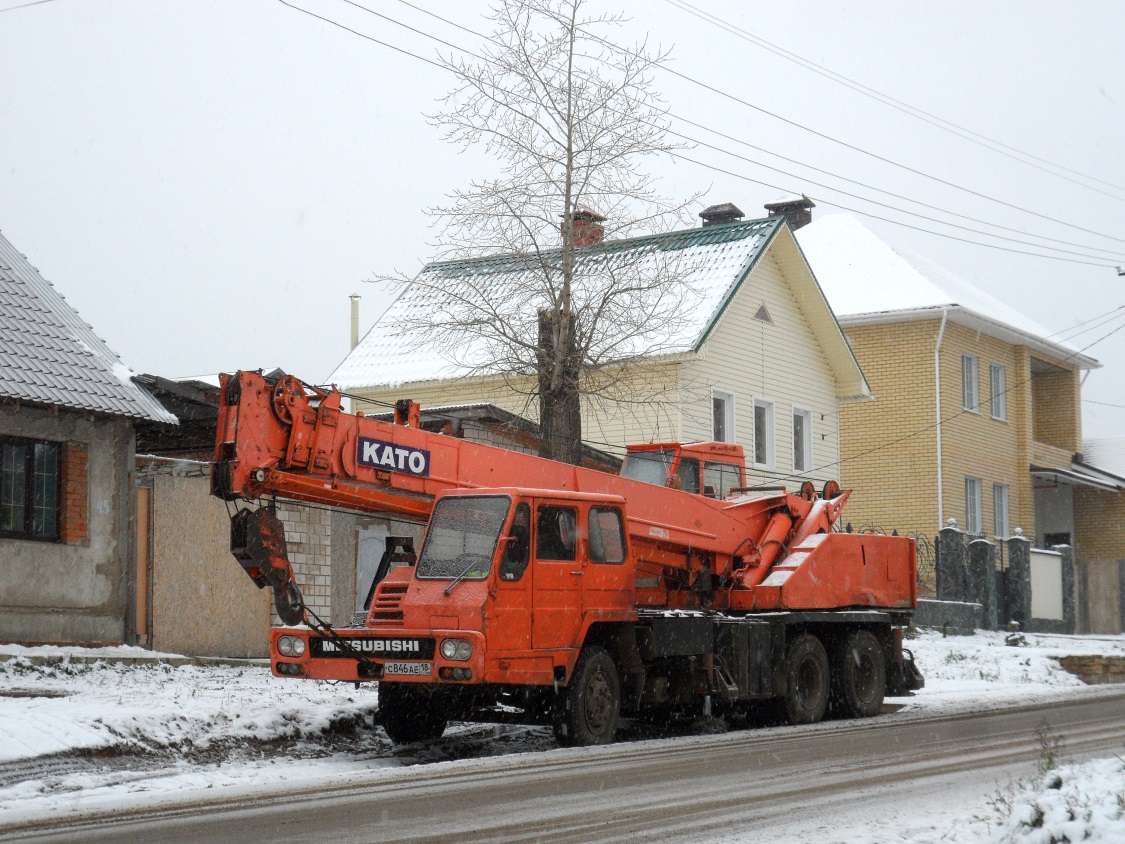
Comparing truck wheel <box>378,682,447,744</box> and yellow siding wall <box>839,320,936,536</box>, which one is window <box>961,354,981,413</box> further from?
truck wheel <box>378,682,447,744</box>

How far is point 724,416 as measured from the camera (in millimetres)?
30266

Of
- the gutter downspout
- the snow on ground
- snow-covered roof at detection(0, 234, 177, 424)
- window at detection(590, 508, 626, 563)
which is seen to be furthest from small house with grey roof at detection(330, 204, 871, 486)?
window at detection(590, 508, 626, 563)

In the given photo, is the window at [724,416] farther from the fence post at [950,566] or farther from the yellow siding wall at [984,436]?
the yellow siding wall at [984,436]

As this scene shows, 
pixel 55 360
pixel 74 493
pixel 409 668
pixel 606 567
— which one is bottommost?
pixel 409 668

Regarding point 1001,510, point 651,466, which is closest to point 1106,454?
point 1001,510

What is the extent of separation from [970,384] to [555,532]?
26706mm

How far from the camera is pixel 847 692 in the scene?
17094mm

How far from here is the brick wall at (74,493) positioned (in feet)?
60.3

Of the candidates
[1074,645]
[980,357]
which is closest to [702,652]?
[1074,645]

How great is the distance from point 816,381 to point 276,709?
73.5 feet

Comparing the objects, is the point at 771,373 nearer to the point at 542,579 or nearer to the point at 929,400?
the point at 929,400

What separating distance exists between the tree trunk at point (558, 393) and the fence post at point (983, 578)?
1402cm

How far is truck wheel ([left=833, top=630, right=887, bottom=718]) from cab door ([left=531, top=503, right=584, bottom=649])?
17.1ft

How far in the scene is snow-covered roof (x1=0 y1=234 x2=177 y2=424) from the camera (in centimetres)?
1770
